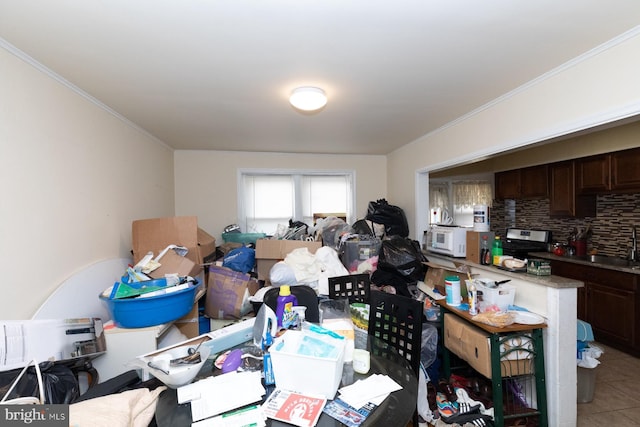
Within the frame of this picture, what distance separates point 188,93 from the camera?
2.13m

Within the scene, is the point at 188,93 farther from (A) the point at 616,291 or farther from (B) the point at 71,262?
(A) the point at 616,291

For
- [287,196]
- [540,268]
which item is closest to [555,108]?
[540,268]

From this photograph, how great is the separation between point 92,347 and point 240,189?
2.59 m

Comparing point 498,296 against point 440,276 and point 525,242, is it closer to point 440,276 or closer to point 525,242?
point 440,276

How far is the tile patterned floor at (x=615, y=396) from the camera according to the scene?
2.03 metres

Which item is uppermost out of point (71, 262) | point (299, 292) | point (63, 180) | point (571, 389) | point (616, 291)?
point (63, 180)

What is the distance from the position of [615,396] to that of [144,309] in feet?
11.7

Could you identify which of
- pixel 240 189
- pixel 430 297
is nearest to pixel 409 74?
pixel 430 297

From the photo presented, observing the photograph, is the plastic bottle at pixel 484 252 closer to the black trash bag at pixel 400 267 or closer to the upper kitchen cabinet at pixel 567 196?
the black trash bag at pixel 400 267

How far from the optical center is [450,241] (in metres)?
2.72

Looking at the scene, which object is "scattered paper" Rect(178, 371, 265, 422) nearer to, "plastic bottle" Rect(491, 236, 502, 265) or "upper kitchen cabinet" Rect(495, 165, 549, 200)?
"plastic bottle" Rect(491, 236, 502, 265)

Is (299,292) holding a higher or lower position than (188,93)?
lower

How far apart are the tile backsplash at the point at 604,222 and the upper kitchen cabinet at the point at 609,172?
289 millimetres

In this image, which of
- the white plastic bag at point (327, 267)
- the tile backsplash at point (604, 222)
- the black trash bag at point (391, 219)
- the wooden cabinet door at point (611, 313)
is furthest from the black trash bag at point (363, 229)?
the tile backsplash at point (604, 222)
